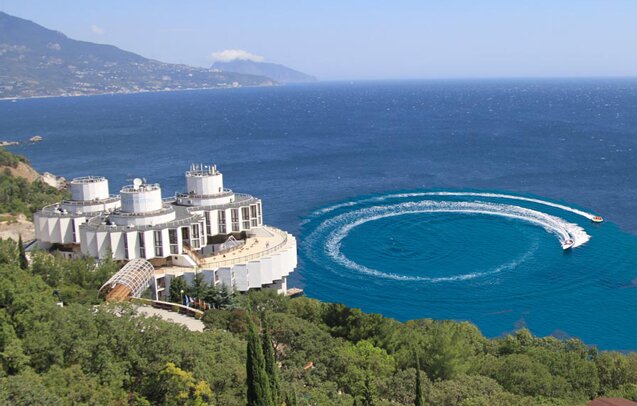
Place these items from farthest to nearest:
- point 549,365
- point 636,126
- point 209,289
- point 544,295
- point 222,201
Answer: point 636,126 → point 222,201 → point 544,295 → point 209,289 → point 549,365

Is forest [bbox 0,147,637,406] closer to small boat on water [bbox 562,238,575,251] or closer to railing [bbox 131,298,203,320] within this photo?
railing [bbox 131,298,203,320]

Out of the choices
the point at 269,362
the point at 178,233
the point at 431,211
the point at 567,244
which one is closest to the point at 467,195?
the point at 431,211

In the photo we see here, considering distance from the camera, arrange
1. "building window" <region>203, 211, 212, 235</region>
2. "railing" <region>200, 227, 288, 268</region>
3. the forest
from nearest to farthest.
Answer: the forest
"railing" <region>200, 227, 288, 268</region>
"building window" <region>203, 211, 212, 235</region>

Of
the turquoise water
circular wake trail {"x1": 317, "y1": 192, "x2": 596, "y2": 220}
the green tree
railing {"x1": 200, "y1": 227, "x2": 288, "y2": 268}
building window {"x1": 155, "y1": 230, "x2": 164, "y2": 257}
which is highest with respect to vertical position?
the green tree

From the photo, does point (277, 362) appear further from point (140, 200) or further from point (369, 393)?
point (140, 200)

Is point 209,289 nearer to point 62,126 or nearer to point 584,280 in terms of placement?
point 584,280

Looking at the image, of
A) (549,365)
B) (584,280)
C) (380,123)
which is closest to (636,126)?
(380,123)

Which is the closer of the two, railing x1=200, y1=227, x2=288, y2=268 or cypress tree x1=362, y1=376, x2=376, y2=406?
cypress tree x1=362, y1=376, x2=376, y2=406

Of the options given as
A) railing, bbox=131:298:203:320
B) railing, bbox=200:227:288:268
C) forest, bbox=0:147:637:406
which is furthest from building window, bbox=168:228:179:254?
forest, bbox=0:147:637:406
